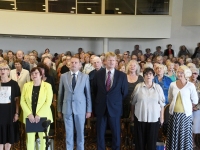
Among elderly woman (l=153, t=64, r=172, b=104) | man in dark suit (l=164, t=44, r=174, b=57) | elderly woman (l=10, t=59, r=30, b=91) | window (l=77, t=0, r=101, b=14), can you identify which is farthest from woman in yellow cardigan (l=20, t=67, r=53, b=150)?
man in dark suit (l=164, t=44, r=174, b=57)

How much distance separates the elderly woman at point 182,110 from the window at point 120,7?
26.6 feet

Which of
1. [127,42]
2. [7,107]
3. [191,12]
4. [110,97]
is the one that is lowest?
[7,107]

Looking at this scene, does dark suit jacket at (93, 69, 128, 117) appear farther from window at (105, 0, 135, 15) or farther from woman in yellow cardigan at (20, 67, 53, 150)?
window at (105, 0, 135, 15)

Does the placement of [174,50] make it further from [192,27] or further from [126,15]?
[126,15]

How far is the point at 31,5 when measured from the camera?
10.8 meters

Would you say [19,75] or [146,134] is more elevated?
[19,75]

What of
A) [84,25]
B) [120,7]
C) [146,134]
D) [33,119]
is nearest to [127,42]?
[120,7]

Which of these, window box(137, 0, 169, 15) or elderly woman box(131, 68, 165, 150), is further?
window box(137, 0, 169, 15)

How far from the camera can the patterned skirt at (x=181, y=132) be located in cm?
359

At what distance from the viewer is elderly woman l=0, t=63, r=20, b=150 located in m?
3.43

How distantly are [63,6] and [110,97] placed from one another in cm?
836

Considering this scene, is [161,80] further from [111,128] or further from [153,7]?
[153,7]

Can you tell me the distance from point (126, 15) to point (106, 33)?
3.88 feet

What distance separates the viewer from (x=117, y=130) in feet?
12.0
